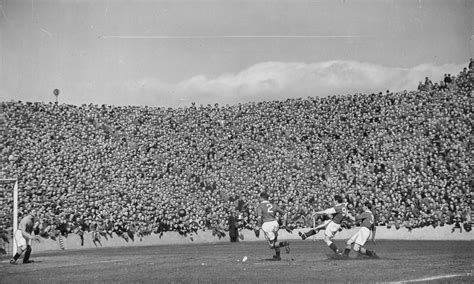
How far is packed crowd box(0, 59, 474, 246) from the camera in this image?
40.4 metres

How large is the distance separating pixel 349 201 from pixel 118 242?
1221 centimetres

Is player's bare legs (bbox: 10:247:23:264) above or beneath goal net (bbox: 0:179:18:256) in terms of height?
beneath

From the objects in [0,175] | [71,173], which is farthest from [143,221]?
[0,175]

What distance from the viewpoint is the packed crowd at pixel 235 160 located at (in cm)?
4041

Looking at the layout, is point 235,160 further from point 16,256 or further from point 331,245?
point 331,245

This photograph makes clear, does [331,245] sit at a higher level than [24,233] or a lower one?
lower

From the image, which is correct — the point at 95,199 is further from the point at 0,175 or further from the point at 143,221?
the point at 0,175

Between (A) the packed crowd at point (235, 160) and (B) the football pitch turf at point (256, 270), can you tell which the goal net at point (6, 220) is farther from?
(B) the football pitch turf at point (256, 270)

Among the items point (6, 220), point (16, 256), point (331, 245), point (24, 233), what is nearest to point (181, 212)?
point (6, 220)

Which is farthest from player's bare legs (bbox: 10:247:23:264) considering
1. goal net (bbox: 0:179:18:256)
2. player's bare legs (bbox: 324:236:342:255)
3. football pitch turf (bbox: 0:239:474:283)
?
player's bare legs (bbox: 324:236:342:255)

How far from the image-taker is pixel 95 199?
41688mm

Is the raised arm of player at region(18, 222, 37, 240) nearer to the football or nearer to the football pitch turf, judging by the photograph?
the football pitch turf

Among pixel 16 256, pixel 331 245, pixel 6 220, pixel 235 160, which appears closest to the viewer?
pixel 331 245

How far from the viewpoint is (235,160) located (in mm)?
48094
